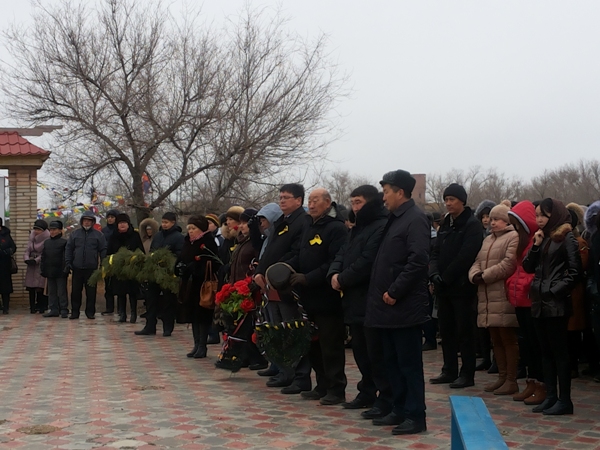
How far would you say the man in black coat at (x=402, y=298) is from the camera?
6699 millimetres

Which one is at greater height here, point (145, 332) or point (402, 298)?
point (402, 298)

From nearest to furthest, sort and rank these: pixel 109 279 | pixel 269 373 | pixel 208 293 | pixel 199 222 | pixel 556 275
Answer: pixel 556 275, pixel 269 373, pixel 208 293, pixel 199 222, pixel 109 279

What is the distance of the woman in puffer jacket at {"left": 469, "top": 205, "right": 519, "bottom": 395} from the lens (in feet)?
26.8

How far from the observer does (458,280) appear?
28.1ft

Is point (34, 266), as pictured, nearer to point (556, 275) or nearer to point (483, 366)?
point (483, 366)

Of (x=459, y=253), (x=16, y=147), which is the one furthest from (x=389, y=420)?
(x=16, y=147)

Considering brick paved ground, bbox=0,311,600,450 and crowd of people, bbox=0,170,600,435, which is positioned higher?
crowd of people, bbox=0,170,600,435

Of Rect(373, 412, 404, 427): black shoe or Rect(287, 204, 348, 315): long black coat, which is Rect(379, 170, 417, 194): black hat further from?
Rect(373, 412, 404, 427): black shoe

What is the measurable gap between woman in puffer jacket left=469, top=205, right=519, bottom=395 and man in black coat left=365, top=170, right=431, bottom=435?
160 cm

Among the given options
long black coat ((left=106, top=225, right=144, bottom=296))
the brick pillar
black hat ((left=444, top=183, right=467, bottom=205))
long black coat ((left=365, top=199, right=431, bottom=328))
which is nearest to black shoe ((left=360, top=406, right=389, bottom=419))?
long black coat ((left=365, top=199, right=431, bottom=328))

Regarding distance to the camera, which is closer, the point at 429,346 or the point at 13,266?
the point at 429,346

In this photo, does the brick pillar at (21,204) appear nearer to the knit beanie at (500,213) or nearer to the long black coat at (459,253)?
the long black coat at (459,253)

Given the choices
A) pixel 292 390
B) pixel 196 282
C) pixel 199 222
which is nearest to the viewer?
pixel 292 390

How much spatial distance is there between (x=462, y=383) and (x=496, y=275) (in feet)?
4.17
